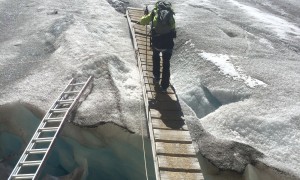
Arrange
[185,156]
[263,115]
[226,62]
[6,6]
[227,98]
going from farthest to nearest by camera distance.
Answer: [6,6] < [226,62] < [227,98] < [263,115] < [185,156]

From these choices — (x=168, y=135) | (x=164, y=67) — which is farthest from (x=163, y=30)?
(x=168, y=135)

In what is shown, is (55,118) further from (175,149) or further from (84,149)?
(175,149)

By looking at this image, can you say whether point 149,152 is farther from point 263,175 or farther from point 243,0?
point 243,0

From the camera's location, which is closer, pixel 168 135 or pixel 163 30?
pixel 168 135

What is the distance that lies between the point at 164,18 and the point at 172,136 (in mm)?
2717

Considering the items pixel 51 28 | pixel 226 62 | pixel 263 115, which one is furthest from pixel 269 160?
pixel 51 28

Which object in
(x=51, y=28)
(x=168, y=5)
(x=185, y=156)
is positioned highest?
(x=168, y=5)

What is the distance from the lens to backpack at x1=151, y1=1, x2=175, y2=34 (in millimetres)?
8172

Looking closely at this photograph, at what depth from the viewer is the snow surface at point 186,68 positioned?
8.63 m

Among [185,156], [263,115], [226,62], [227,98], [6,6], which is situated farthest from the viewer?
[6,6]

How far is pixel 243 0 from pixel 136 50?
31.7 feet

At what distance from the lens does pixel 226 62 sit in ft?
36.6

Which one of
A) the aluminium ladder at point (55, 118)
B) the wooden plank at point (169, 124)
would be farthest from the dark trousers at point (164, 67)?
the aluminium ladder at point (55, 118)

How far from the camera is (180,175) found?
6.94m
